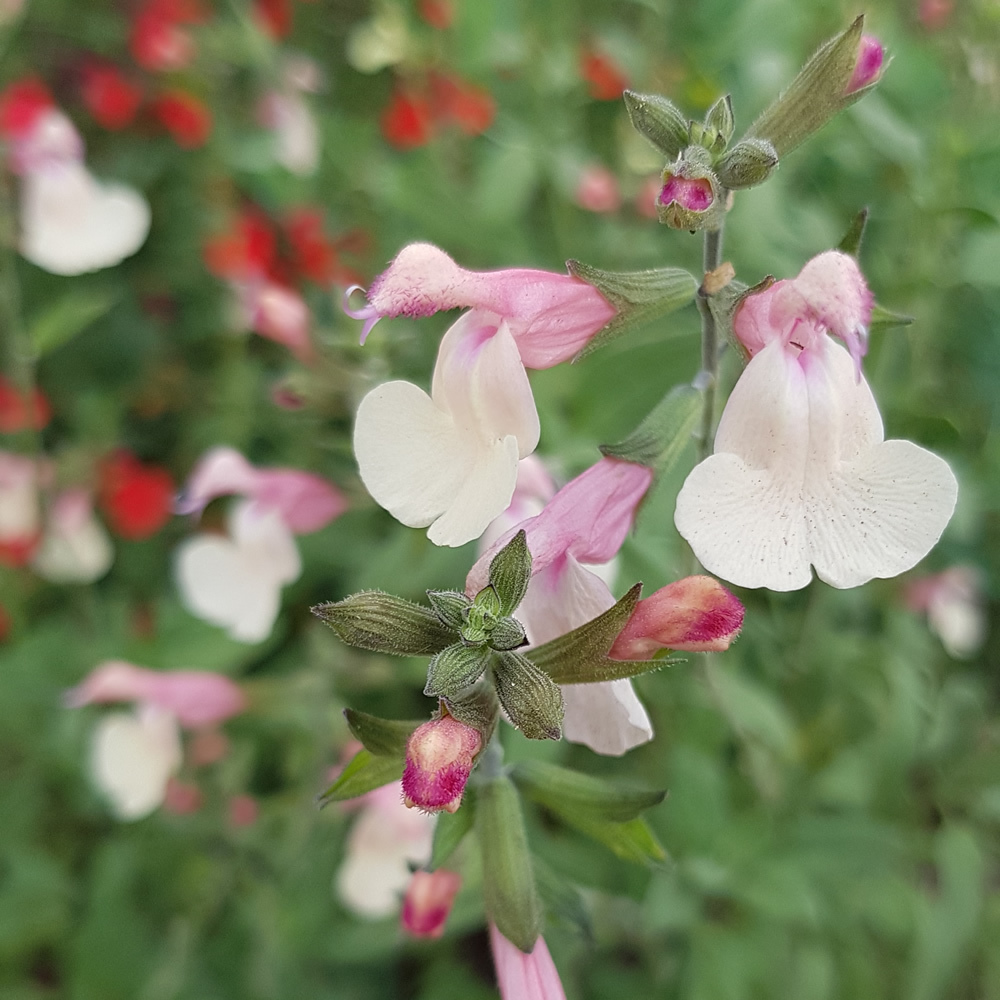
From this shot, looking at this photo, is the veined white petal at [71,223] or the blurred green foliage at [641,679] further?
the veined white petal at [71,223]

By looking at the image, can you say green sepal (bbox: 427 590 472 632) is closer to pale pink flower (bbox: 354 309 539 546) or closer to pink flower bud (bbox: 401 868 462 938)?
pale pink flower (bbox: 354 309 539 546)

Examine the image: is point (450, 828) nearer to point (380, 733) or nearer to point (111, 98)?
point (380, 733)

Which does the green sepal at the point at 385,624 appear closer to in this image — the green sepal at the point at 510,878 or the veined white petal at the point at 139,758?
the green sepal at the point at 510,878

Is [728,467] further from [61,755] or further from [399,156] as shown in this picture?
[399,156]

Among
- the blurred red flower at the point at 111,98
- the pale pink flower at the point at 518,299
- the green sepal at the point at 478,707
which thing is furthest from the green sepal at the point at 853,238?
the blurred red flower at the point at 111,98

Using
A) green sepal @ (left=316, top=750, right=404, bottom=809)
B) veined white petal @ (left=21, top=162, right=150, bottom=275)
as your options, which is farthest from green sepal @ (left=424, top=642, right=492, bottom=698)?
veined white petal @ (left=21, top=162, right=150, bottom=275)

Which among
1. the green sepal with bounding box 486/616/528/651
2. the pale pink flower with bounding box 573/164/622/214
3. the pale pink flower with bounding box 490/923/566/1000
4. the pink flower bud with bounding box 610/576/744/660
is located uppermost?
the pink flower bud with bounding box 610/576/744/660
